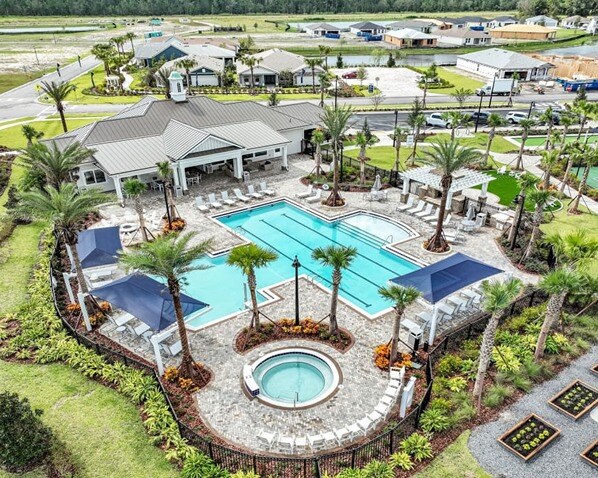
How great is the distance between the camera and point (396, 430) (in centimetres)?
1516

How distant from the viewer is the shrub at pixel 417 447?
47.4ft

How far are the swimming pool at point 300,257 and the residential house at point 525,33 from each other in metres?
120

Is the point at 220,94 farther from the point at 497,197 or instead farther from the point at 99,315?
the point at 99,315

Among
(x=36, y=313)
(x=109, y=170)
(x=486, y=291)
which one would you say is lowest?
(x=36, y=313)

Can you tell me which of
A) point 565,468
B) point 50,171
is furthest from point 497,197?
point 50,171

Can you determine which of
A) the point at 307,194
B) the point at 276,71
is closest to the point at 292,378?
the point at 307,194

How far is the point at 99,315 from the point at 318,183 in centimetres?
2009

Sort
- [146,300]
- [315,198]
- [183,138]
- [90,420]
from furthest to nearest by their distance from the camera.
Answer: [183,138] → [315,198] → [146,300] → [90,420]

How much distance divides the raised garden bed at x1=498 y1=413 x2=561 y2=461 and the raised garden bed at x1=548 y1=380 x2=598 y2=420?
117cm

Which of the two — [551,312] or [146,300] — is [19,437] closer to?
[146,300]

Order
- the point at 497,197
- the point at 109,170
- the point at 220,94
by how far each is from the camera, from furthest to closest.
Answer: the point at 220,94 → the point at 497,197 → the point at 109,170

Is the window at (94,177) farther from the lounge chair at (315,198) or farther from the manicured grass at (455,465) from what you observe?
the manicured grass at (455,465)

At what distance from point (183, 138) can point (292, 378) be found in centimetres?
2352

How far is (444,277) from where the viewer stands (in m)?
20.0
